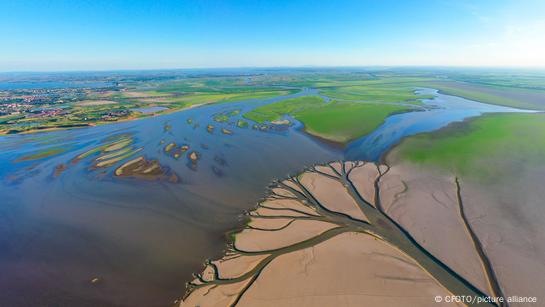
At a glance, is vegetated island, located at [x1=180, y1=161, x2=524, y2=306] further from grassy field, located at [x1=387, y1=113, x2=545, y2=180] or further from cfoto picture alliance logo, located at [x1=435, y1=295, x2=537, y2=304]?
grassy field, located at [x1=387, y1=113, x2=545, y2=180]

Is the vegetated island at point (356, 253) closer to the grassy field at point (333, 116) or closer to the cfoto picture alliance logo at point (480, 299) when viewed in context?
the cfoto picture alliance logo at point (480, 299)

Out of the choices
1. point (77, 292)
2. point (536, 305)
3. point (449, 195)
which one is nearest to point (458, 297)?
point (536, 305)

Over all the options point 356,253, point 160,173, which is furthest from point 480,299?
point 160,173

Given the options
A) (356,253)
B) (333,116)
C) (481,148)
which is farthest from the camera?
(333,116)

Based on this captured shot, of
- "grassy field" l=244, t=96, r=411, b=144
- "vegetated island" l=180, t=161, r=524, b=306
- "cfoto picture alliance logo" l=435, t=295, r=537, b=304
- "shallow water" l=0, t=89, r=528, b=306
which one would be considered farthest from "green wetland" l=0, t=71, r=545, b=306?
"cfoto picture alliance logo" l=435, t=295, r=537, b=304

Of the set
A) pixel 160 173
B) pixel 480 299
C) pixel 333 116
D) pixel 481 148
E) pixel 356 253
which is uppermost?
pixel 333 116

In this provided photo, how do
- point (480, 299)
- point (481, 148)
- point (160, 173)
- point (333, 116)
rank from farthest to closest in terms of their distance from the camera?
point (333, 116), point (481, 148), point (160, 173), point (480, 299)

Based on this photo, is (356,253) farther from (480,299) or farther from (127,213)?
(127,213)

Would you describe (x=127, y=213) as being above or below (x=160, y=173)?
below
